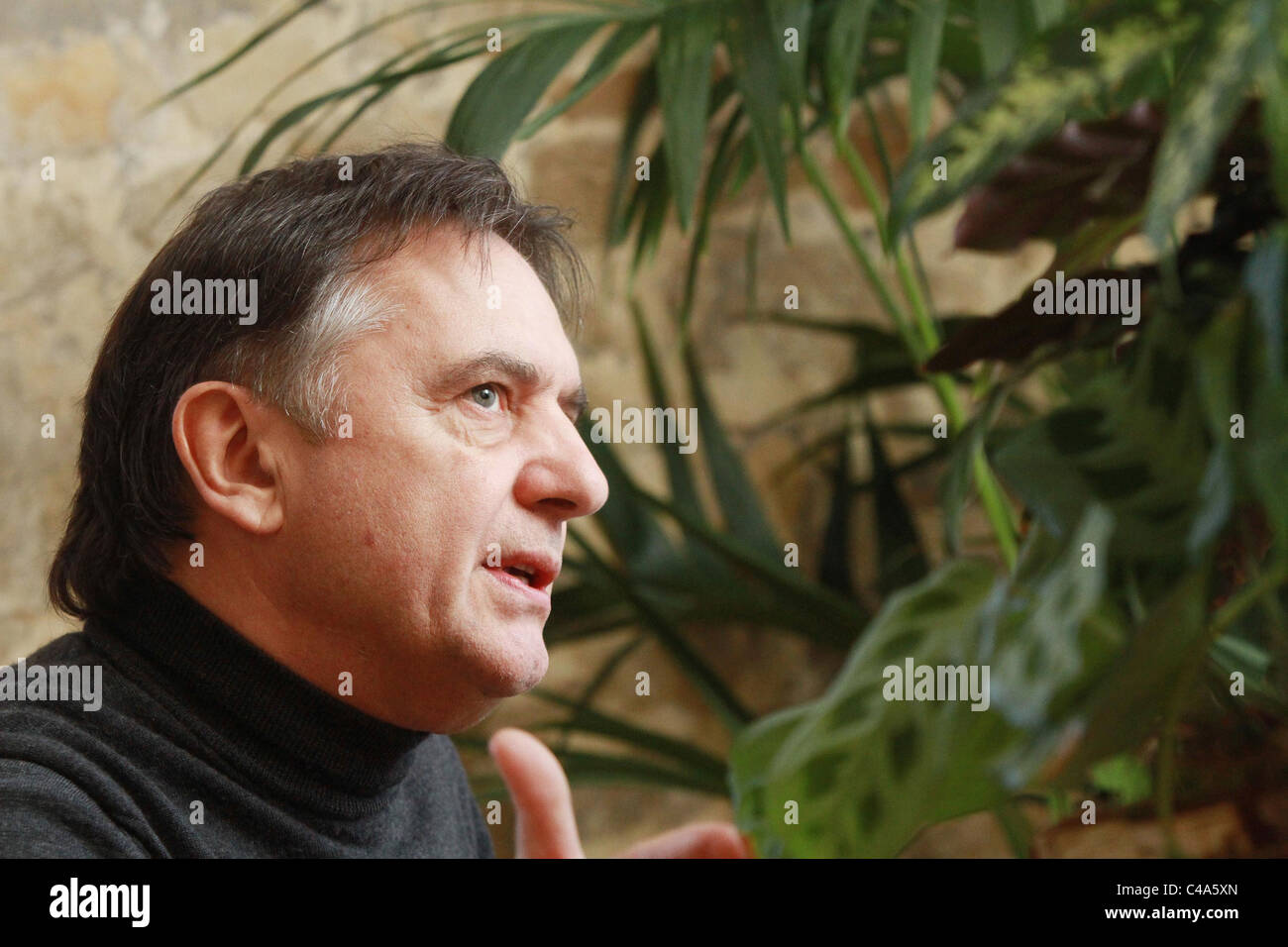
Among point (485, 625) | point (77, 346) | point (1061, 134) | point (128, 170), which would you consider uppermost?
point (128, 170)

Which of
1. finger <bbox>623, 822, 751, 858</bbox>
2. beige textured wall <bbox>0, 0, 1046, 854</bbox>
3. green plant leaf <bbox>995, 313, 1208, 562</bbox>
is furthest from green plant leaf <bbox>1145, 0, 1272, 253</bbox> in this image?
beige textured wall <bbox>0, 0, 1046, 854</bbox>

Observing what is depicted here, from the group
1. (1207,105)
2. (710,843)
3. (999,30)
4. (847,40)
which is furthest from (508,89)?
(1207,105)

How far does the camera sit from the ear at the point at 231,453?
71 cm

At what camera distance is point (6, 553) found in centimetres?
150

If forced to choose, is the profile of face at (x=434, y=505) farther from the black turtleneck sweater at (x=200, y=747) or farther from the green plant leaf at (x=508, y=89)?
the green plant leaf at (x=508, y=89)

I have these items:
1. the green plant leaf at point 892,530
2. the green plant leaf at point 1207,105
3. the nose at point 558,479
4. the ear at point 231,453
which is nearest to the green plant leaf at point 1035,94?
the green plant leaf at point 1207,105

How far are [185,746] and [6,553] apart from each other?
98cm

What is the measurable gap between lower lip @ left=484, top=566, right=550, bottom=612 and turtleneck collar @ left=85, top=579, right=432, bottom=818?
0.12 metres

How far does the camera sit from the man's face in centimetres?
68

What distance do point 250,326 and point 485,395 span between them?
165 mm

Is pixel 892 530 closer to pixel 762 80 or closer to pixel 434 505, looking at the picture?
pixel 762 80

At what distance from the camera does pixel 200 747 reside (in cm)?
70
